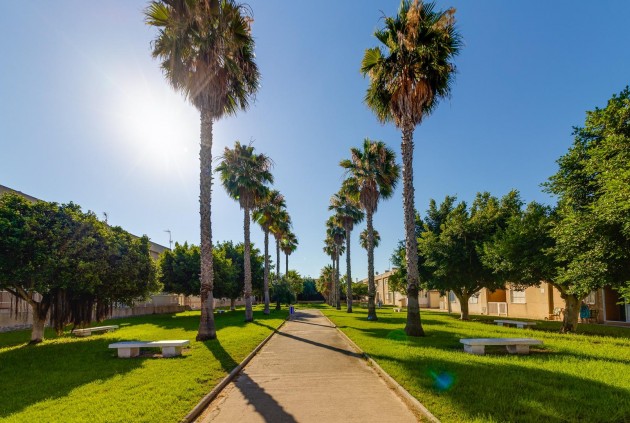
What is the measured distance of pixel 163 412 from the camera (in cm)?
643

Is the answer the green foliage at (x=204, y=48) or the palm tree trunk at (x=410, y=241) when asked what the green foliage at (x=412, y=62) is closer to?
the palm tree trunk at (x=410, y=241)

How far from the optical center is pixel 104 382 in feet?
29.3

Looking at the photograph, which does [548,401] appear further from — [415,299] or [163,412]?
[415,299]

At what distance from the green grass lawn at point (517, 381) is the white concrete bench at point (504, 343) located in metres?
0.30

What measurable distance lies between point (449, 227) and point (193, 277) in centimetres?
2385

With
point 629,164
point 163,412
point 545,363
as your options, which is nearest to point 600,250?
point 629,164

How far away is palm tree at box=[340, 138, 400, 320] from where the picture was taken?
2767 cm

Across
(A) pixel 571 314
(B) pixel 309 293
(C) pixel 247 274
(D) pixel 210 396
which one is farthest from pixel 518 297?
(B) pixel 309 293

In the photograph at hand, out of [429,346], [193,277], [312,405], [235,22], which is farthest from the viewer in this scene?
[193,277]

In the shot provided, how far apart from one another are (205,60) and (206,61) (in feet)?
0.18

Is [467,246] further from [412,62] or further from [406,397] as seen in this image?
[406,397]

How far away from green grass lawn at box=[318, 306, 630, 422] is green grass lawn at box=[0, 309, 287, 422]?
14.6 ft

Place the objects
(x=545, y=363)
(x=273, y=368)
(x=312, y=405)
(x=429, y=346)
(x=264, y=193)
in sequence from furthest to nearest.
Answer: (x=264, y=193)
(x=429, y=346)
(x=273, y=368)
(x=545, y=363)
(x=312, y=405)

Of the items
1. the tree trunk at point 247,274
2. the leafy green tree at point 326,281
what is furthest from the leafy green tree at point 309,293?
the tree trunk at point 247,274
